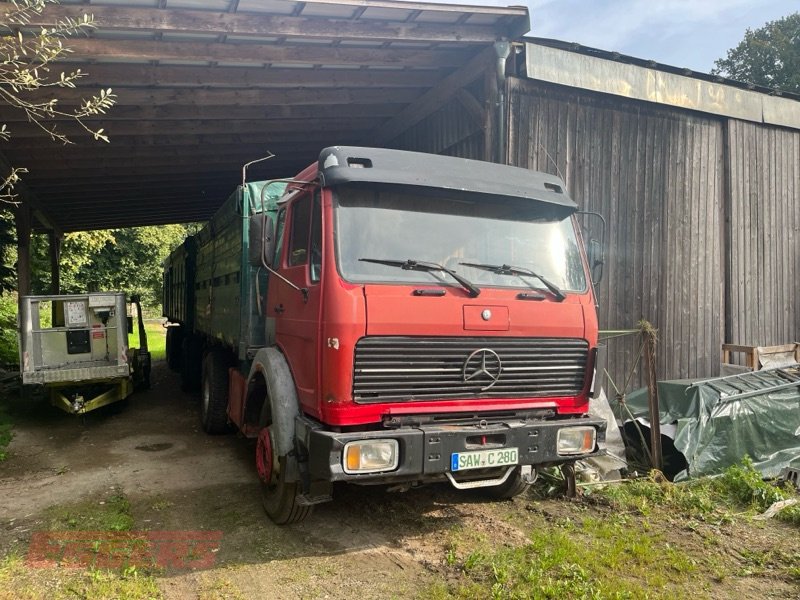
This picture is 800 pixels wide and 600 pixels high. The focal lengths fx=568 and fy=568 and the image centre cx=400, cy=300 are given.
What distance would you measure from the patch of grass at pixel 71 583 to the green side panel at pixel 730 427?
4456mm

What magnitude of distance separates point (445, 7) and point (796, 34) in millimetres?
20026

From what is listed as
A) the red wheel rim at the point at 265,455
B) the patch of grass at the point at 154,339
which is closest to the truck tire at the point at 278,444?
the red wheel rim at the point at 265,455

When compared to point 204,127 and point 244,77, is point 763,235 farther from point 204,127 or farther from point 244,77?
point 204,127

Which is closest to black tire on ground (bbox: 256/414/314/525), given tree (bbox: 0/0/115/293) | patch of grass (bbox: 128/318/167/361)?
tree (bbox: 0/0/115/293)

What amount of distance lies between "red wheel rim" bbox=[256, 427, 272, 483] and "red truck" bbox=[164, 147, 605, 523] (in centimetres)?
3

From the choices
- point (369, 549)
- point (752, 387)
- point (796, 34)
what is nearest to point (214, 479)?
point (369, 549)

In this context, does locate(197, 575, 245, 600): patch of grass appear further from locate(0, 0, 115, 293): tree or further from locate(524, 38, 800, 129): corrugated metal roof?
locate(524, 38, 800, 129): corrugated metal roof

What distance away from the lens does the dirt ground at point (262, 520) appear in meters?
3.43

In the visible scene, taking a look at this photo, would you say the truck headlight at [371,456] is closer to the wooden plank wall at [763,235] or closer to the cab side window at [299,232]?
the cab side window at [299,232]

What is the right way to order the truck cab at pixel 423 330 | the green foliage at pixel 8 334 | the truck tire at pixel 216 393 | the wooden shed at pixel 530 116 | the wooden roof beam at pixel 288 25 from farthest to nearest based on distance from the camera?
the green foliage at pixel 8 334 < the truck tire at pixel 216 393 < the wooden shed at pixel 530 116 < the wooden roof beam at pixel 288 25 < the truck cab at pixel 423 330

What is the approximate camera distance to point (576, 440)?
3.85 m

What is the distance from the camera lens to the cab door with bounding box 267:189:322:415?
3.61m

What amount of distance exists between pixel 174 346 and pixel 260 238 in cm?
928

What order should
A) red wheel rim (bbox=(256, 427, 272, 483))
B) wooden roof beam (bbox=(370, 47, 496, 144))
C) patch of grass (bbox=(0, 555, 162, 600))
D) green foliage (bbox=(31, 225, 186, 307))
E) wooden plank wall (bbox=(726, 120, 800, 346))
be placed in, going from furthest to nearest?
green foliage (bbox=(31, 225, 186, 307)), wooden plank wall (bbox=(726, 120, 800, 346)), wooden roof beam (bbox=(370, 47, 496, 144)), red wheel rim (bbox=(256, 427, 272, 483)), patch of grass (bbox=(0, 555, 162, 600))
